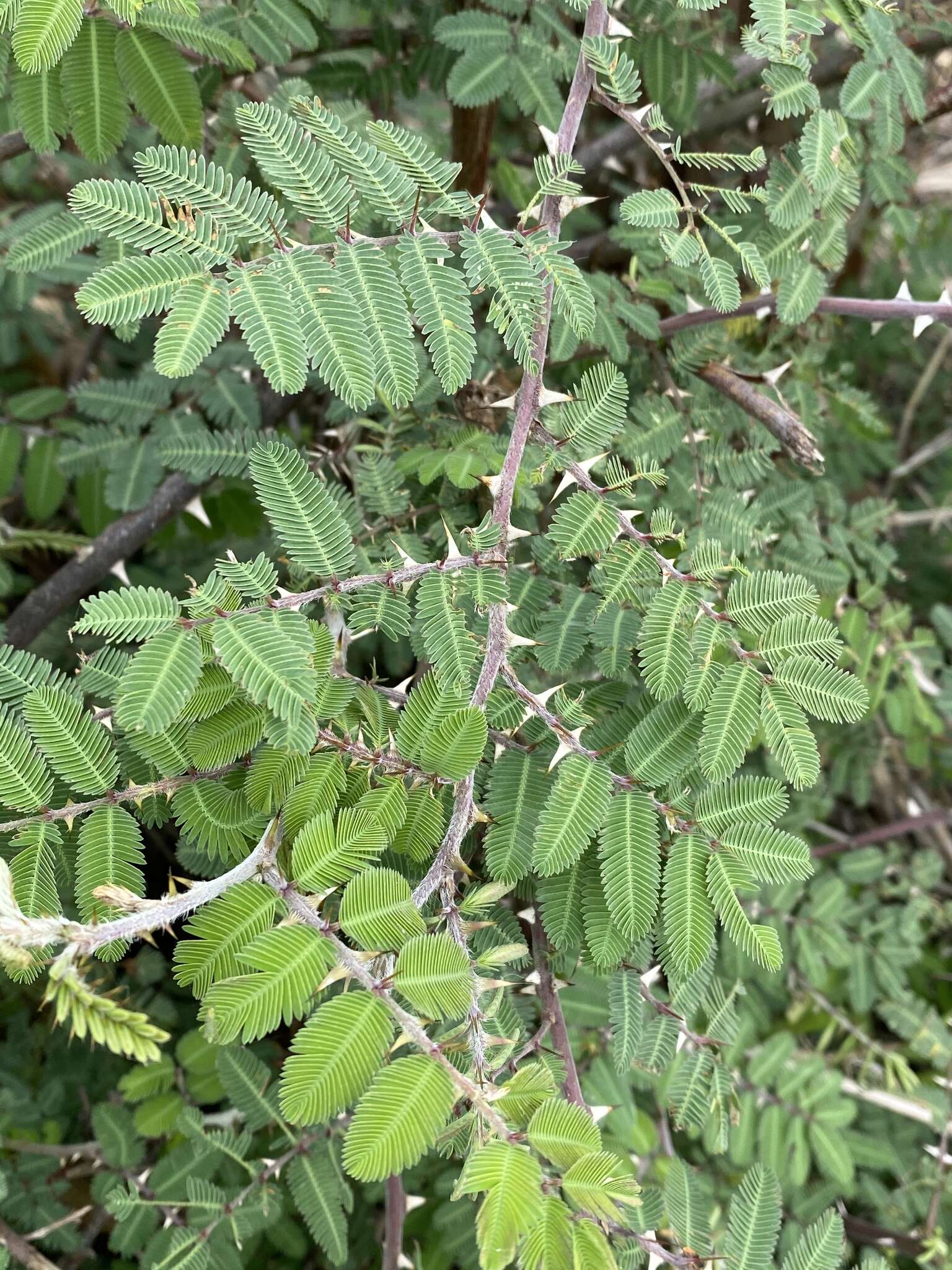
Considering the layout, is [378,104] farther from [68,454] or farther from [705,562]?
[705,562]

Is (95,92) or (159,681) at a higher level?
(95,92)

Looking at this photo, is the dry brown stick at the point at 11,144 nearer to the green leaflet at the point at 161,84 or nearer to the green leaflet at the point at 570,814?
the green leaflet at the point at 161,84

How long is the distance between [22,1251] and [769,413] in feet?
7.18

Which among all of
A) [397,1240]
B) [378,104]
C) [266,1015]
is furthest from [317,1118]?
[378,104]

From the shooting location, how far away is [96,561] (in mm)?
2293

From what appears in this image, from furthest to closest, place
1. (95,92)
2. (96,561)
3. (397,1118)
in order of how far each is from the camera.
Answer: (96,561), (95,92), (397,1118)

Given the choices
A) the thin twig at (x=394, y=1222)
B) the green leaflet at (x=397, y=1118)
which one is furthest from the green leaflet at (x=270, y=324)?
the thin twig at (x=394, y=1222)

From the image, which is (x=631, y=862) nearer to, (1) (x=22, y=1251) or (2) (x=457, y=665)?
(2) (x=457, y=665)

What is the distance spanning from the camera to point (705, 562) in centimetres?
162

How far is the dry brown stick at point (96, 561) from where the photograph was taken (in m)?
2.26

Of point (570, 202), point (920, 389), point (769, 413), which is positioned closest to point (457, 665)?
point (570, 202)

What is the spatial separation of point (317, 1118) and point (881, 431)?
93.5 inches

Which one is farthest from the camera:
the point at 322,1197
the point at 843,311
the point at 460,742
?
the point at 843,311

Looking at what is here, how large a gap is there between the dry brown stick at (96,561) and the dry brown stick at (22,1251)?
3.89 feet
